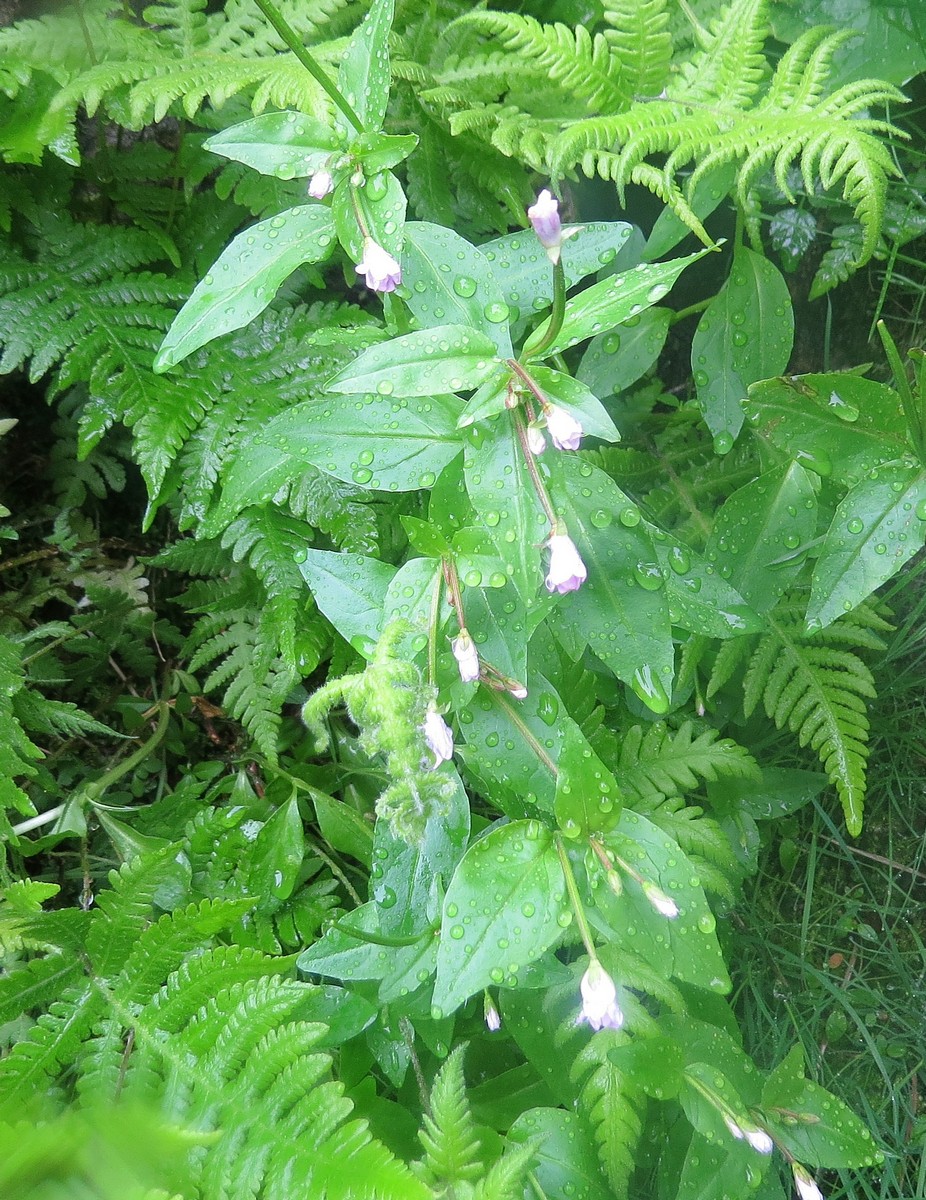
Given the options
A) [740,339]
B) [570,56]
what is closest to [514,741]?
[740,339]

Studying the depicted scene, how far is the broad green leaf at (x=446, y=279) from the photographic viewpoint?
1.20 m

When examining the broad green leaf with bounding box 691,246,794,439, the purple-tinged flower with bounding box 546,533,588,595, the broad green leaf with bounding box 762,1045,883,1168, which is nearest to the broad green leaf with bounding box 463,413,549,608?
the purple-tinged flower with bounding box 546,533,588,595

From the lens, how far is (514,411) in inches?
45.0

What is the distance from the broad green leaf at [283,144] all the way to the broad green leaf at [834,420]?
2.55 ft

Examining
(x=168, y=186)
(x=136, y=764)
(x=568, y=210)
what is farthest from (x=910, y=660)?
(x=168, y=186)

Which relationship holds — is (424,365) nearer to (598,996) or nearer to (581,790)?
(581,790)

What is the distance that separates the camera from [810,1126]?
1.40 metres

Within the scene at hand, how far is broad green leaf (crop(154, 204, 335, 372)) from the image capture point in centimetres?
117

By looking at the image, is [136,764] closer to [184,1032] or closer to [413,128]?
[184,1032]

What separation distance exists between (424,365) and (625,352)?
75cm

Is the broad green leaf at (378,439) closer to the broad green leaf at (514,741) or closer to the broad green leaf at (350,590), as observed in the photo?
the broad green leaf at (350,590)

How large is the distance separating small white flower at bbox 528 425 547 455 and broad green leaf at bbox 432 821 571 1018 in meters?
0.50

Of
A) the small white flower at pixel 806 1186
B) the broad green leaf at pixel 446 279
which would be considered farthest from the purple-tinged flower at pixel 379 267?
the small white flower at pixel 806 1186

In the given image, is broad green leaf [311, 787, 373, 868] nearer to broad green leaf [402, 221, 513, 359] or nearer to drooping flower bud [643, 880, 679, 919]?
drooping flower bud [643, 880, 679, 919]
